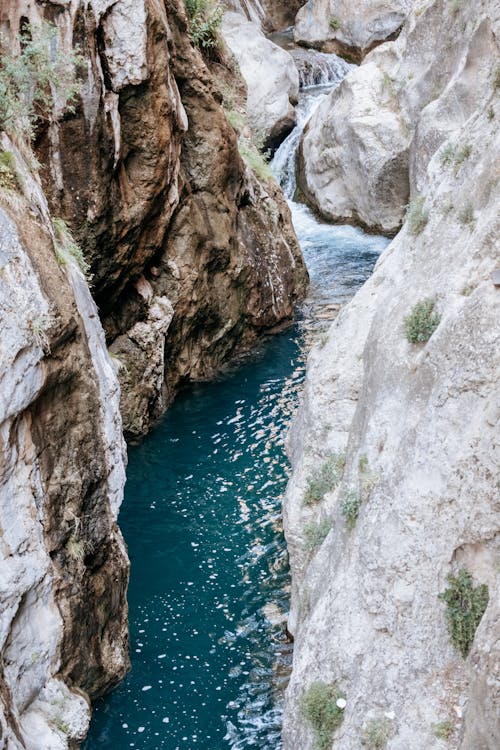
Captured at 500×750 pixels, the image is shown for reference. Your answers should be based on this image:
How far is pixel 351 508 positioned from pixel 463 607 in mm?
2046

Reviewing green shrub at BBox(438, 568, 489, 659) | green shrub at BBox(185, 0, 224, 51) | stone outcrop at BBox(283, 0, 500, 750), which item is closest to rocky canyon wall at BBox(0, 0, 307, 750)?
green shrub at BBox(185, 0, 224, 51)

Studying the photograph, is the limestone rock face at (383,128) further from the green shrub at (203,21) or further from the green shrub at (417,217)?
the green shrub at (417,217)

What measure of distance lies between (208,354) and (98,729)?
11399 mm

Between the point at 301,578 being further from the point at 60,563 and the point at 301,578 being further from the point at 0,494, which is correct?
the point at 0,494

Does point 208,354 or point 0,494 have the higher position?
point 0,494

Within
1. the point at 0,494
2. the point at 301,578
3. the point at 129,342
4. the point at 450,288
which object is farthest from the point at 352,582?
the point at 129,342

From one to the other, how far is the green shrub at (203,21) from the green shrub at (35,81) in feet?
19.8

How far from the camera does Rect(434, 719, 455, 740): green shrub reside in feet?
23.3

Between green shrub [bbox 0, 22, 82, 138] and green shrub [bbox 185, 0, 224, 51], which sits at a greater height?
green shrub [bbox 185, 0, 224, 51]

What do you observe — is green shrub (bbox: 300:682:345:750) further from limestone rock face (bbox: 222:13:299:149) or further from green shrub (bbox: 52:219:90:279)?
limestone rock face (bbox: 222:13:299:149)

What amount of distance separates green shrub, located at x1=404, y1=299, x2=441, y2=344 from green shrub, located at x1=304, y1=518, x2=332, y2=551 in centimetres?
283

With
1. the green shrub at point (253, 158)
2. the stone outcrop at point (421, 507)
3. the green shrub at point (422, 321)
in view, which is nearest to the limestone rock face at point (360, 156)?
the green shrub at point (253, 158)

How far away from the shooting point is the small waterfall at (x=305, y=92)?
3162cm

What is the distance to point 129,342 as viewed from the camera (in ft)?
58.9
